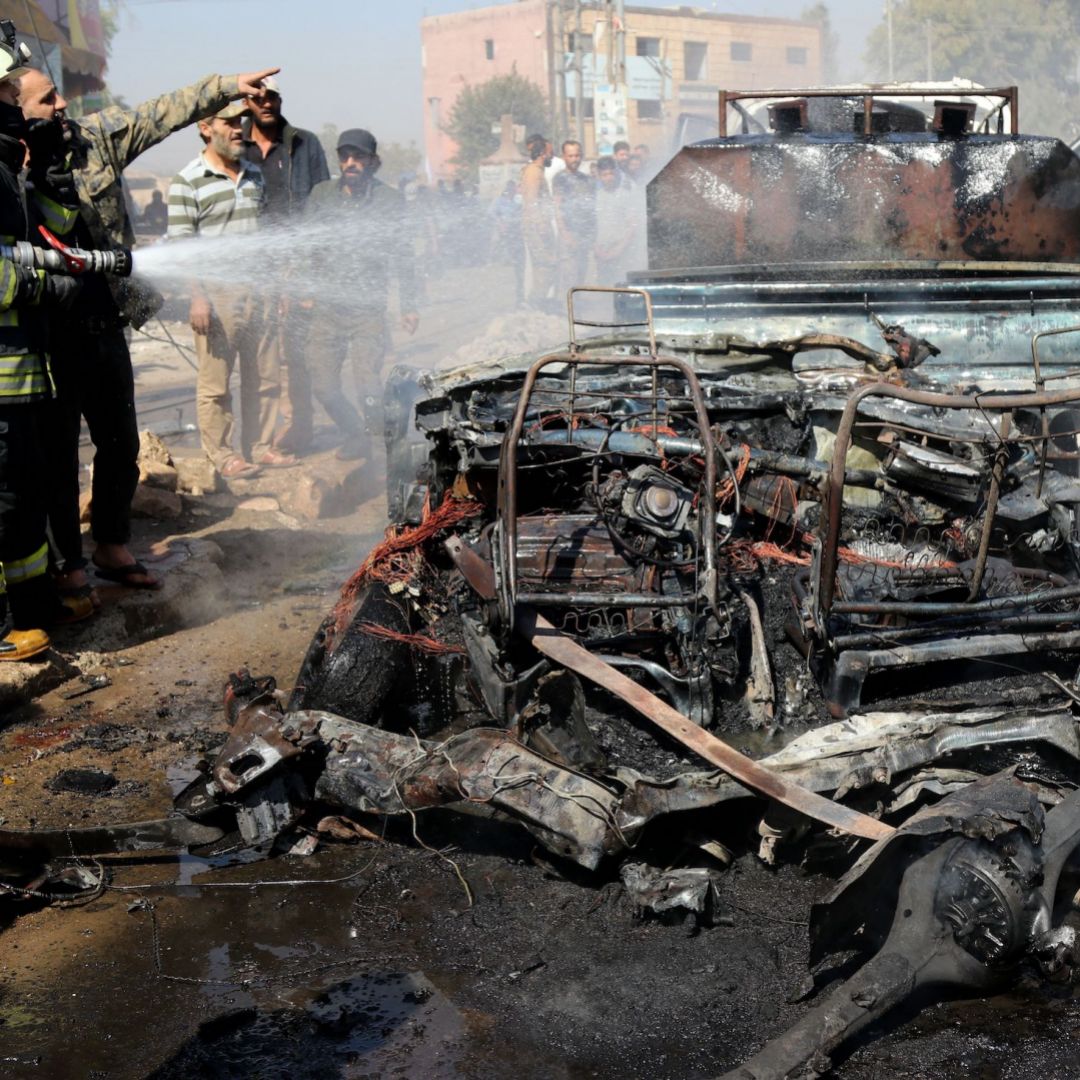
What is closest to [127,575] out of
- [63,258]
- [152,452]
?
[63,258]

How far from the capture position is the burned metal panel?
6.52 metres

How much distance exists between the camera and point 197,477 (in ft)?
28.9

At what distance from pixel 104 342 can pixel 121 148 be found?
1.07 metres

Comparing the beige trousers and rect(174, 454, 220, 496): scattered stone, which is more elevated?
the beige trousers

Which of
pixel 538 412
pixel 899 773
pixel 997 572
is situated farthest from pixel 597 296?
pixel 899 773

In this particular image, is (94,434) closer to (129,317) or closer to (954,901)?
(129,317)

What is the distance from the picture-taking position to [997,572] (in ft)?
14.3

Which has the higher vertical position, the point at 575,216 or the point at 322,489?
the point at 575,216

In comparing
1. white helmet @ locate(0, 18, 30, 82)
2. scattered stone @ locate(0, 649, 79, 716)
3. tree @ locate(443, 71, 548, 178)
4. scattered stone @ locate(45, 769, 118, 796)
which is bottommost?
scattered stone @ locate(45, 769, 118, 796)

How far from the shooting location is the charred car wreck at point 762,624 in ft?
11.0

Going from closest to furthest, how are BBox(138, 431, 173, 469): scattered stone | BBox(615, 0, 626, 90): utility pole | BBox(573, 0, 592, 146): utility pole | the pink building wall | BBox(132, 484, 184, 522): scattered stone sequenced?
BBox(132, 484, 184, 522): scattered stone → BBox(138, 431, 173, 469): scattered stone → BBox(615, 0, 626, 90): utility pole → BBox(573, 0, 592, 146): utility pole → the pink building wall

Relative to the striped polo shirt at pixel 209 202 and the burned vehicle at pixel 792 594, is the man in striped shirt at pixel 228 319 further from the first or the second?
the burned vehicle at pixel 792 594

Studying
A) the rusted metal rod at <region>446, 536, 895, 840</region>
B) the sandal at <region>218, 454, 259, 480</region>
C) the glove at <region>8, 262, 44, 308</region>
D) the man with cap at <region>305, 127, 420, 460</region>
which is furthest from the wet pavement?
the man with cap at <region>305, 127, 420, 460</region>

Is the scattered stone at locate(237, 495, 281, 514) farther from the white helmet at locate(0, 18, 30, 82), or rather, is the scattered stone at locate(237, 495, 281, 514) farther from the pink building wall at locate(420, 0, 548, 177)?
the pink building wall at locate(420, 0, 548, 177)
